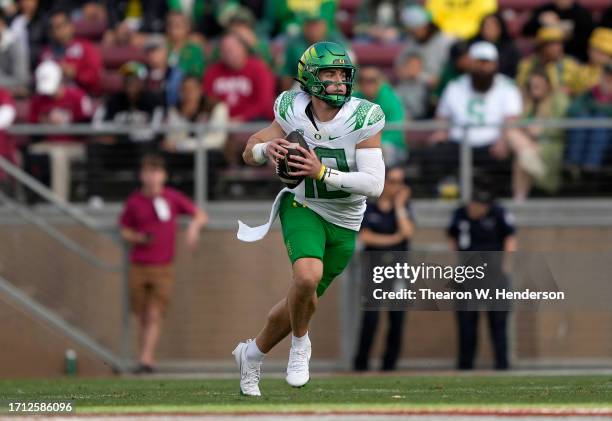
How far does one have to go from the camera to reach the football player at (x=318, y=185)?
29.1ft

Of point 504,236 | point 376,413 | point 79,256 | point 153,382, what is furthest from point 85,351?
point 376,413

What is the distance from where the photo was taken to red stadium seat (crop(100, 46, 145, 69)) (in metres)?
16.7

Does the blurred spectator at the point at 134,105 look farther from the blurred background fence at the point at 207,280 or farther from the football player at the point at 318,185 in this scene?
the football player at the point at 318,185

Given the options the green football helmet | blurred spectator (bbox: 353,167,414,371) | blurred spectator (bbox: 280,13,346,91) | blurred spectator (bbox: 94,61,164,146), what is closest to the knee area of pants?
the green football helmet

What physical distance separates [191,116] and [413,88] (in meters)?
2.26

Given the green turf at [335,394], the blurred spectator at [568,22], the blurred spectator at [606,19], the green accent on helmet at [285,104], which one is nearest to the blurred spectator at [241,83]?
the blurred spectator at [568,22]

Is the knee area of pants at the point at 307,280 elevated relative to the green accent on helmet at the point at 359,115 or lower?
lower

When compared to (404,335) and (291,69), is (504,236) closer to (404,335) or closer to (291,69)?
(404,335)

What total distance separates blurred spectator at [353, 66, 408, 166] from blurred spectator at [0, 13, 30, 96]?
4.17 meters

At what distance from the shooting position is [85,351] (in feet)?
47.6

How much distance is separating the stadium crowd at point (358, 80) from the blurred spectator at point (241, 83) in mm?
13

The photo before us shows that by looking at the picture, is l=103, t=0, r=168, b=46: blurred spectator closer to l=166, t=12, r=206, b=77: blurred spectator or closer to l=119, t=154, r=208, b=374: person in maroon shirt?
l=166, t=12, r=206, b=77: blurred spectator

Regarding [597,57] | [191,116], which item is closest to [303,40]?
[191,116]

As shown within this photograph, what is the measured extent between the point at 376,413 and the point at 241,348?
1966mm
